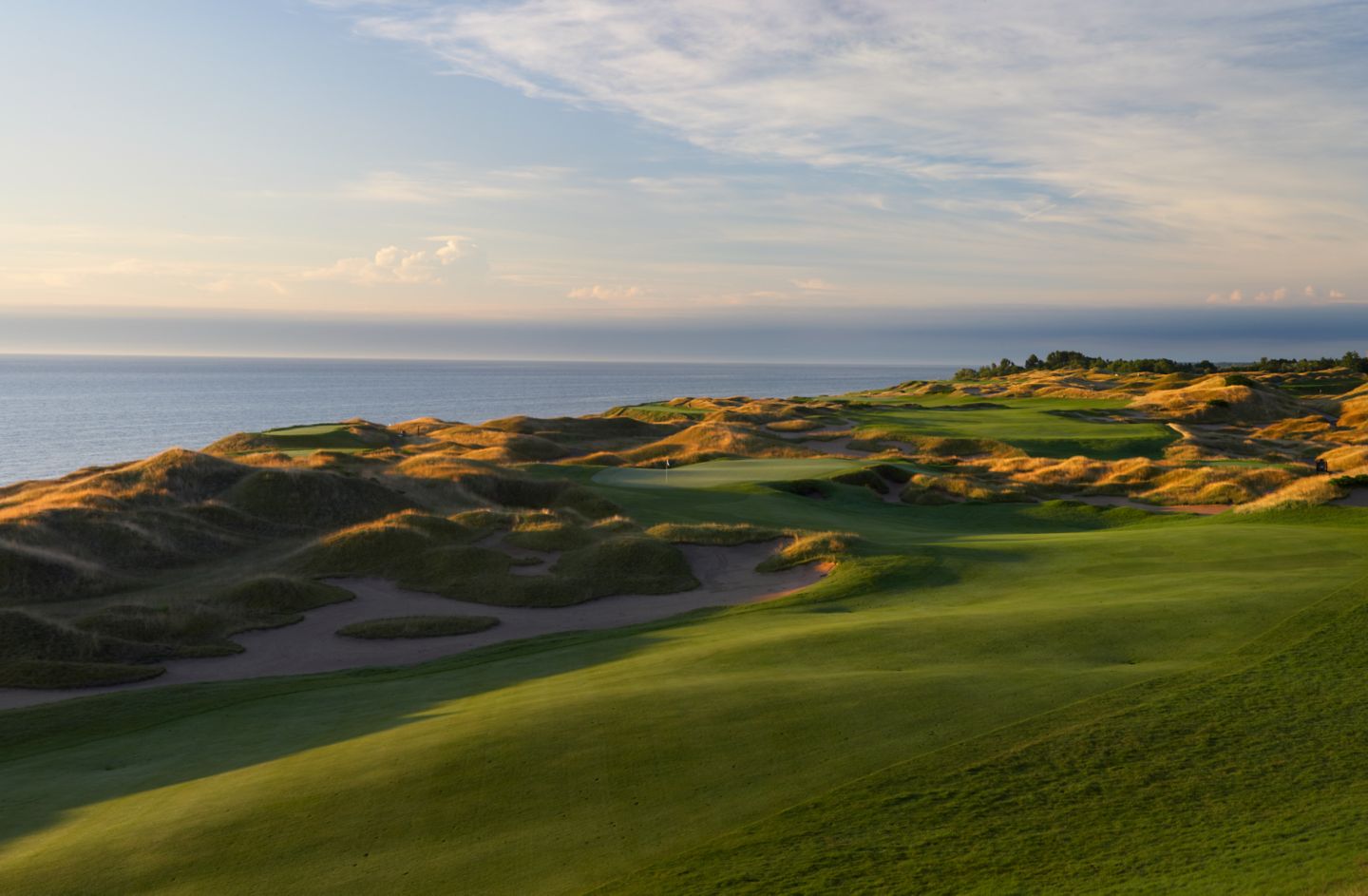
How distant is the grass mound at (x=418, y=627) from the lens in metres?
25.3

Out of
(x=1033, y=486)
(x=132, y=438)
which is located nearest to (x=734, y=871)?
(x=1033, y=486)

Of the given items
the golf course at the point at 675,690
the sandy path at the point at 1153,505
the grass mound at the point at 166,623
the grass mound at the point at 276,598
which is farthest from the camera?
the sandy path at the point at 1153,505

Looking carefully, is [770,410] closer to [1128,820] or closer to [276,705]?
[276,705]

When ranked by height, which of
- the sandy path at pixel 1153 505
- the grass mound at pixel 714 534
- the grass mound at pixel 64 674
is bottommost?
the grass mound at pixel 64 674

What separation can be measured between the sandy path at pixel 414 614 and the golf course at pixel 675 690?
164 mm

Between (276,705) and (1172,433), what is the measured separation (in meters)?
61.1

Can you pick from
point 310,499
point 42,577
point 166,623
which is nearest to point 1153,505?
point 310,499

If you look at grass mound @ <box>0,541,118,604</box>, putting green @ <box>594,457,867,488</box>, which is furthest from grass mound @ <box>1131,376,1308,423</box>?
grass mound @ <box>0,541,118,604</box>

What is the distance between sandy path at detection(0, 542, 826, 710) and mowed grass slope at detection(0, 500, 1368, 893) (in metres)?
3.45

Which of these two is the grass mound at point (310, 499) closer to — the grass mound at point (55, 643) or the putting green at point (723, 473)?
the putting green at point (723, 473)

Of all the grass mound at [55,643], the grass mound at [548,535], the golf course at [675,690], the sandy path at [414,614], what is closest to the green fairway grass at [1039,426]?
the golf course at [675,690]

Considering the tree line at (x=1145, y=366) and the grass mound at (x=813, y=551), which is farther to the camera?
the tree line at (x=1145, y=366)

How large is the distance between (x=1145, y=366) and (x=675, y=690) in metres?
147

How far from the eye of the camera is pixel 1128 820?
864 cm
